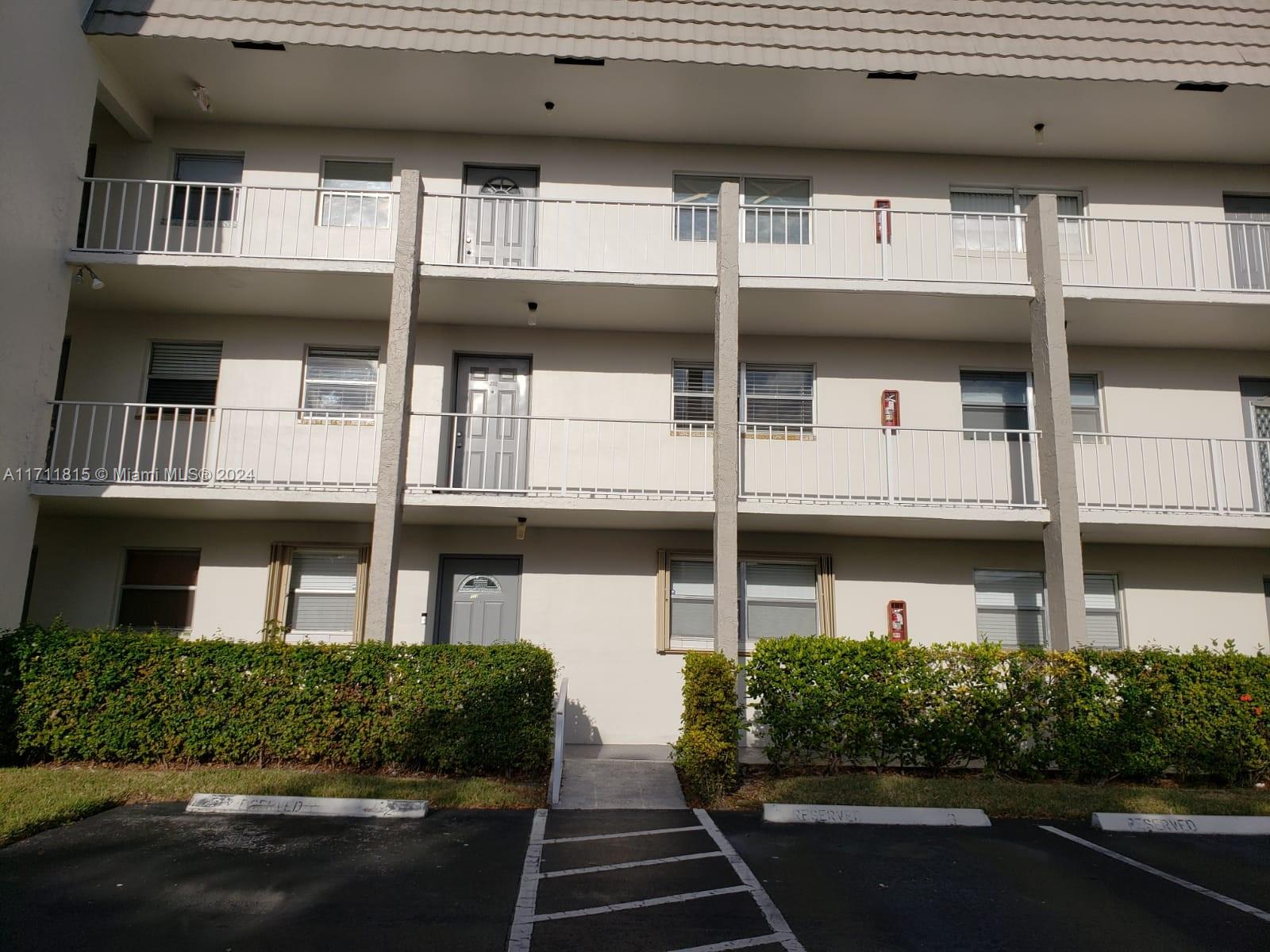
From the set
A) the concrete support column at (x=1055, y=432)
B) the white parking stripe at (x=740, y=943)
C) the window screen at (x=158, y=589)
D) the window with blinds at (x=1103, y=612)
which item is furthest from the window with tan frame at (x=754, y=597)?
the white parking stripe at (x=740, y=943)

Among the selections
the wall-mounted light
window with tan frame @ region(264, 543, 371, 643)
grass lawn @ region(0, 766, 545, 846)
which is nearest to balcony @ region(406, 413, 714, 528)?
window with tan frame @ region(264, 543, 371, 643)

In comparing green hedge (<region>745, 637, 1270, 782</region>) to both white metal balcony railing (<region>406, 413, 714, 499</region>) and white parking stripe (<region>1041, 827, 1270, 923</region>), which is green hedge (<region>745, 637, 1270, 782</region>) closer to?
white parking stripe (<region>1041, 827, 1270, 923</region>)

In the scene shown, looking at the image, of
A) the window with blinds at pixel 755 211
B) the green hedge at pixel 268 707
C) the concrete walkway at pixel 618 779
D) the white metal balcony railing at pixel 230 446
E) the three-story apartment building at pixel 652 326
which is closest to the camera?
the concrete walkway at pixel 618 779

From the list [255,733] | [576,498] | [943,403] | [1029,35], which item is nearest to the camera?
[255,733]

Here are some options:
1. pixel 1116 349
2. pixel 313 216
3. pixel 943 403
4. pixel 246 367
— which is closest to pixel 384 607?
pixel 246 367

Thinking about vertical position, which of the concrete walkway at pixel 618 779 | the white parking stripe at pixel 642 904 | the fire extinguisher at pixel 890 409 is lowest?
the white parking stripe at pixel 642 904

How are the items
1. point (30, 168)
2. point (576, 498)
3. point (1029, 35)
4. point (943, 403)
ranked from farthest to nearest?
point (943, 403)
point (1029, 35)
point (576, 498)
point (30, 168)

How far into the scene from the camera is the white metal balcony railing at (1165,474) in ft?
37.4

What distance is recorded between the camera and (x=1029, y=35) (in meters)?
11.2

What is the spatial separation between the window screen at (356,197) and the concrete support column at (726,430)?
15.6 feet

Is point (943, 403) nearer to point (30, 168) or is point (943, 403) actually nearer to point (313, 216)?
point (313, 216)

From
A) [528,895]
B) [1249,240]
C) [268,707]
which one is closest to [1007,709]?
[528,895]

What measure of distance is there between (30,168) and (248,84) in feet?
9.97

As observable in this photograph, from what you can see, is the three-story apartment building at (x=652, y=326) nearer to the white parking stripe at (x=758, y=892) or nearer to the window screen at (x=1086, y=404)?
the window screen at (x=1086, y=404)
